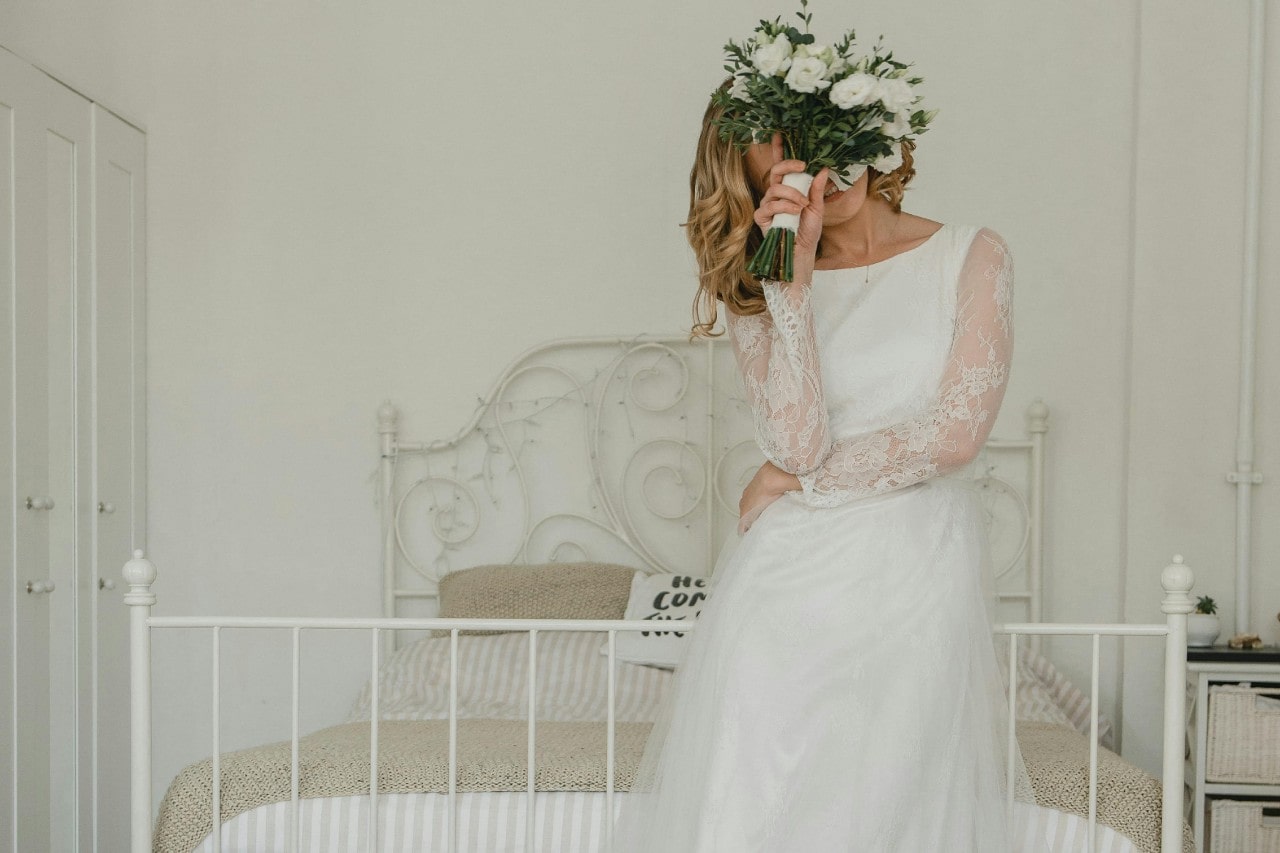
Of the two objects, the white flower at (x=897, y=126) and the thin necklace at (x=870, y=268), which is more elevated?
the white flower at (x=897, y=126)

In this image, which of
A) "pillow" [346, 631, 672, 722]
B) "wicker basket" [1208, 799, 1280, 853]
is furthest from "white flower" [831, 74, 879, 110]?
"wicker basket" [1208, 799, 1280, 853]

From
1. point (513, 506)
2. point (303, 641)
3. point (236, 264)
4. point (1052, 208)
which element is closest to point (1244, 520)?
point (1052, 208)

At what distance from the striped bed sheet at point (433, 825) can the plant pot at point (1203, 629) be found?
1143 mm

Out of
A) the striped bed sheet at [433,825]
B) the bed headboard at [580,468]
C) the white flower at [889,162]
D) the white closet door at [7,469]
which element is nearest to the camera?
the white flower at [889,162]

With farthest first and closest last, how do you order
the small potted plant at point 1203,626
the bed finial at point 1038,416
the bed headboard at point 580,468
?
the bed headboard at point 580,468
the bed finial at point 1038,416
the small potted plant at point 1203,626

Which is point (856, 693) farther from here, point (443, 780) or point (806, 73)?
point (443, 780)

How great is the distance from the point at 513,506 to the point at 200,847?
1.66 metres

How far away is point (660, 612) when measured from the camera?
3270mm

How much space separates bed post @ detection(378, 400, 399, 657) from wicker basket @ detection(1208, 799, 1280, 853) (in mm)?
2195

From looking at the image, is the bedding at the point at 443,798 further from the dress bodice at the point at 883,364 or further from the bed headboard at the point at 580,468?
the bed headboard at the point at 580,468

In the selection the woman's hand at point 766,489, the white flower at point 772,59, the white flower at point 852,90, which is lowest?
the woman's hand at point 766,489

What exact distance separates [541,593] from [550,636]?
127 mm

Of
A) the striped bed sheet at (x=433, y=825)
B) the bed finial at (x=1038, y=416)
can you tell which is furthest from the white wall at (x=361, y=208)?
the striped bed sheet at (x=433, y=825)

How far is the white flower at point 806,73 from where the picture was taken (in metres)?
1.52
